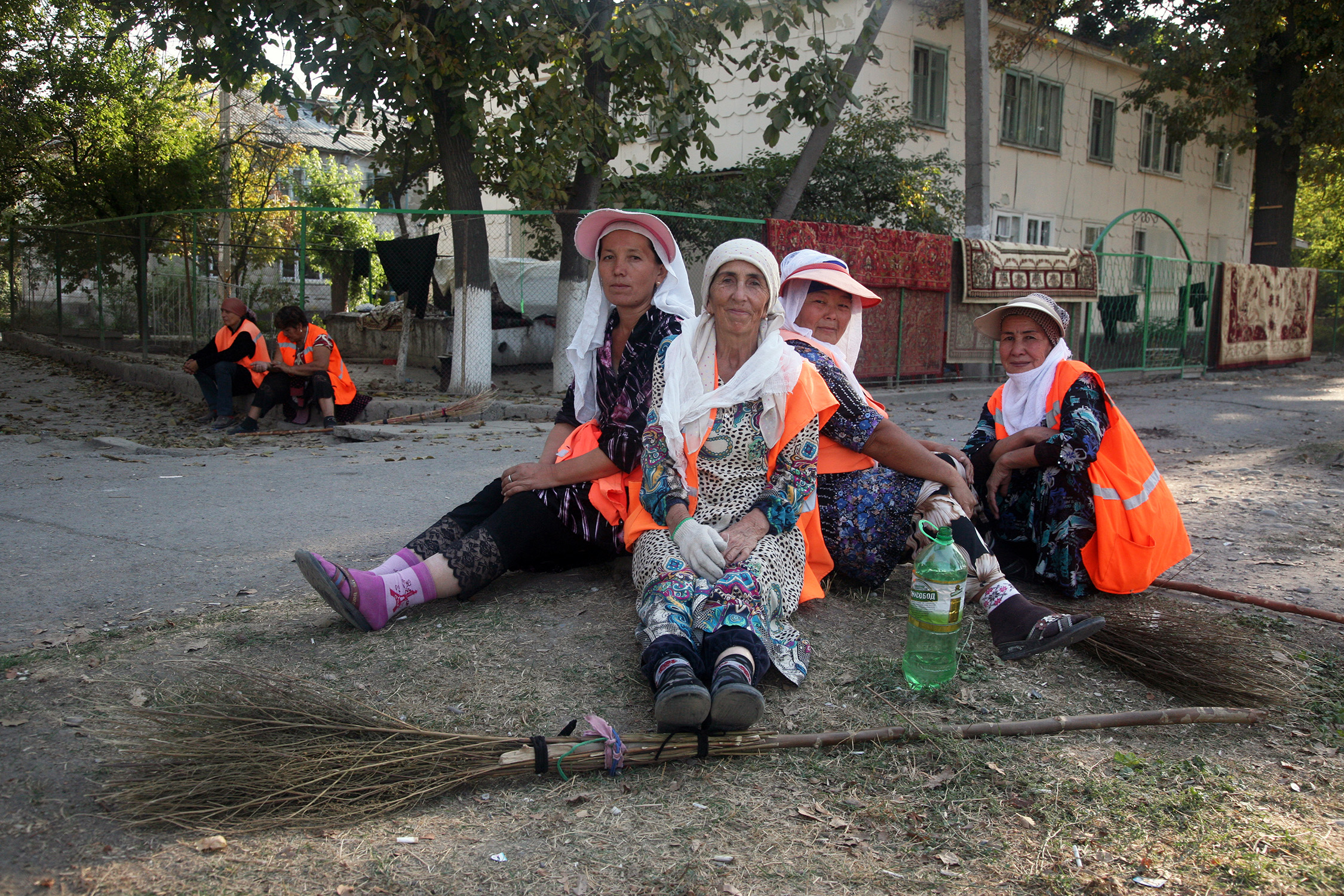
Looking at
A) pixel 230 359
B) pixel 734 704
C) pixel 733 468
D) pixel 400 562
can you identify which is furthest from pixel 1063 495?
pixel 230 359

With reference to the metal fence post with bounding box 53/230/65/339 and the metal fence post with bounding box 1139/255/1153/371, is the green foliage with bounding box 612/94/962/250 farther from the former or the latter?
the metal fence post with bounding box 53/230/65/339

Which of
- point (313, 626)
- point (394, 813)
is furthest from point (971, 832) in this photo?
point (313, 626)

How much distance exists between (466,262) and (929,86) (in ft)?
34.2

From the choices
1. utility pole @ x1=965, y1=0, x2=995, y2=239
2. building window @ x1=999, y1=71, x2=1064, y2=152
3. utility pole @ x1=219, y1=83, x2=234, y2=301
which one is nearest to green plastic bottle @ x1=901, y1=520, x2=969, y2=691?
utility pole @ x1=219, y1=83, x2=234, y2=301

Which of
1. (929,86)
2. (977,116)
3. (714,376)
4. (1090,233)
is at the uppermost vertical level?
(929,86)

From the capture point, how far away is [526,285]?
1530 cm

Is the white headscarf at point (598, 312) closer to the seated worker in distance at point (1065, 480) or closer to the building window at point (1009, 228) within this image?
the seated worker in distance at point (1065, 480)

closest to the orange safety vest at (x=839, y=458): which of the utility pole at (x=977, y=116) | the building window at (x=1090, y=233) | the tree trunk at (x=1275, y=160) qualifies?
the utility pole at (x=977, y=116)

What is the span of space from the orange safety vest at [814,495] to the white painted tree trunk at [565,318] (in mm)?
7810

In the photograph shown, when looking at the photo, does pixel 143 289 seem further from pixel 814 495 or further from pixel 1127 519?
pixel 1127 519

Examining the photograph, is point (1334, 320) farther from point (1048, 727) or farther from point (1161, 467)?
point (1048, 727)

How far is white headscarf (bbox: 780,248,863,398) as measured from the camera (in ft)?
12.3

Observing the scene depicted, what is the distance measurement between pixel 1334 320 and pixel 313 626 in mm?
25603

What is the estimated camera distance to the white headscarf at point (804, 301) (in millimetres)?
3736
